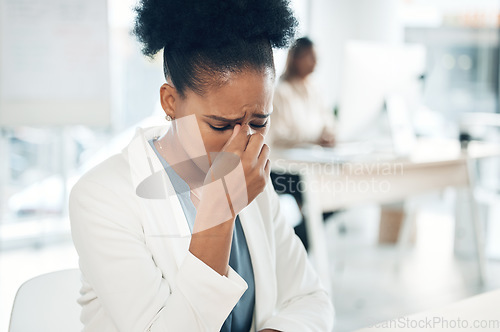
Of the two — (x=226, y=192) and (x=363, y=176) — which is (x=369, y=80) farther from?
(x=226, y=192)

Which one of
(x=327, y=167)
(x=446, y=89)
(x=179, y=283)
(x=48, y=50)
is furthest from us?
(x=446, y=89)

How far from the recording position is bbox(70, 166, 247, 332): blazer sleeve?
2.63 feet

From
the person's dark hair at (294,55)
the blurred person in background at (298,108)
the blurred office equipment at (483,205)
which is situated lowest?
the blurred office equipment at (483,205)

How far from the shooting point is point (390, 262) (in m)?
3.24

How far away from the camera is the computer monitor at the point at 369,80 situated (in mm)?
2180

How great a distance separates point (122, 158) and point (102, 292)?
0.82ft

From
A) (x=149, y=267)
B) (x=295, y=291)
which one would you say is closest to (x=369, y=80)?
(x=295, y=291)

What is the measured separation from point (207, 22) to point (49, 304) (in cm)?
59

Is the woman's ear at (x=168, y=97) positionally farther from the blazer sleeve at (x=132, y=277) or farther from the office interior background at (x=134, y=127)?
the office interior background at (x=134, y=127)

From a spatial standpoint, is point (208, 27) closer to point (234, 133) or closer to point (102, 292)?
point (234, 133)

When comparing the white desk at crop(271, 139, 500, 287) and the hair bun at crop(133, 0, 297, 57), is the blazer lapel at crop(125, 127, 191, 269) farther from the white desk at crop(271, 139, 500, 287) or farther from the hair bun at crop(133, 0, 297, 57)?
the white desk at crop(271, 139, 500, 287)

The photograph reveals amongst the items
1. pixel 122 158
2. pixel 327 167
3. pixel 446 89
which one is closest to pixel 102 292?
pixel 122 158

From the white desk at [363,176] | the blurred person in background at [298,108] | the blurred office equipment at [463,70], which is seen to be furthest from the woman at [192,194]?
the blurred office equipment at [463,70]

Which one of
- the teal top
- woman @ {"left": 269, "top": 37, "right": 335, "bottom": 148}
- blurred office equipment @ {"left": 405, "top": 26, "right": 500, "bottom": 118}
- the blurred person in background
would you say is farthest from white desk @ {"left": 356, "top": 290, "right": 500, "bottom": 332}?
blurred office equipment @ {"left": 405, "top": 26, "right": 500, "bottom": 118}
